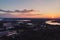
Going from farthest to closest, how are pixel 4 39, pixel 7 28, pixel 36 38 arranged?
pixel 7 28 → pixel 36 38 → pixel 4 39

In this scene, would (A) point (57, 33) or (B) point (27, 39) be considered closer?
(B) point (27, 39)

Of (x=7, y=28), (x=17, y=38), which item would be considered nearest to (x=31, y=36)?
(x=17, y=38)

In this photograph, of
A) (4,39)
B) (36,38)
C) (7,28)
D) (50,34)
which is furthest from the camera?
(7,28)

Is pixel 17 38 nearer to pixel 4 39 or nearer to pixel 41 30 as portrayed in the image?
pixel 4 39

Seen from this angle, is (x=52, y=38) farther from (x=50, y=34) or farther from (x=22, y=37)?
(x=22, y=37)

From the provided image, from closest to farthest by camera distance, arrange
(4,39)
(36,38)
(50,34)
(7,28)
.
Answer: (4,39) → (36,38) → (50,34) → (7,28)

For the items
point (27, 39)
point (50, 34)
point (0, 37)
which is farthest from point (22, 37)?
point (50, 34)

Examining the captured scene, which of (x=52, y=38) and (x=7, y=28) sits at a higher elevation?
(x=7, y=28)

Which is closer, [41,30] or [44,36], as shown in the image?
[44,36]
